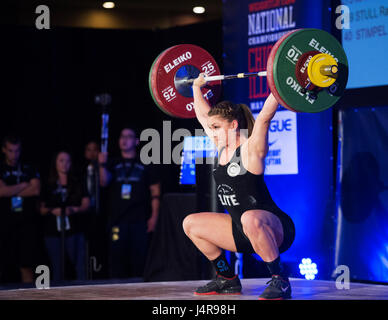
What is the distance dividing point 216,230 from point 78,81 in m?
5.03

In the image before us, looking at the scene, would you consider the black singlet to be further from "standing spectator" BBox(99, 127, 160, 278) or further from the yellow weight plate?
"standing spectator" BBox(99, 127, 160, 278)

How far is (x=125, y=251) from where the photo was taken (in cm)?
627

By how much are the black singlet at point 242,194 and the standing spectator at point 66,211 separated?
307cm

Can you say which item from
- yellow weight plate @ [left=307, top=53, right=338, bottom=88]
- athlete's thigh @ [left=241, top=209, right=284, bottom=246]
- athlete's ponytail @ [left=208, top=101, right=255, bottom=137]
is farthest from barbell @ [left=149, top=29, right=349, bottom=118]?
athlete's thigh @ [left=241, top=209, right=284, bottom=246]

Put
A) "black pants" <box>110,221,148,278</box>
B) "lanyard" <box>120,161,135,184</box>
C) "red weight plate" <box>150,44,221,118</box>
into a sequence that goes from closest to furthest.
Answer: "red weight plate" <box>150,44,221,118</box>
"black pants" <box>110,221,148,278</box>
"lanyard" <box>120,161,135,184</box>

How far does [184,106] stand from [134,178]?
203 cm

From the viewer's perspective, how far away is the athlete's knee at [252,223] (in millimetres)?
3672

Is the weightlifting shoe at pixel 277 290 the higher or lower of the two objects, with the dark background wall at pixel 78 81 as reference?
lower

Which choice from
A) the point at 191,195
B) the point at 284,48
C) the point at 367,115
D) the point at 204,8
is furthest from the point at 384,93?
the point at 204,8

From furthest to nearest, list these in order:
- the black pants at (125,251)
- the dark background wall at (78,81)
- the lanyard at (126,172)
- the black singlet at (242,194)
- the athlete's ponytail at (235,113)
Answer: the dark background wall at (78,81) < the lanyard at (126,172) < the black pants at (125,251) < the athlete's ponytail at (235,113) < the black singlet at (242,194)

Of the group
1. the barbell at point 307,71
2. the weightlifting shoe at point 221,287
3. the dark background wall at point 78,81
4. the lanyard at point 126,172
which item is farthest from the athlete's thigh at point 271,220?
the dark background wall at point 78,81

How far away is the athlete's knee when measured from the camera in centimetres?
367

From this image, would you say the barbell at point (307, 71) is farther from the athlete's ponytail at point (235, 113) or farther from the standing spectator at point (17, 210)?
the standing spectator at point (17, 210)

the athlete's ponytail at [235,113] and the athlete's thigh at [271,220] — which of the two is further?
the athlete's ponytail at [235,113]
